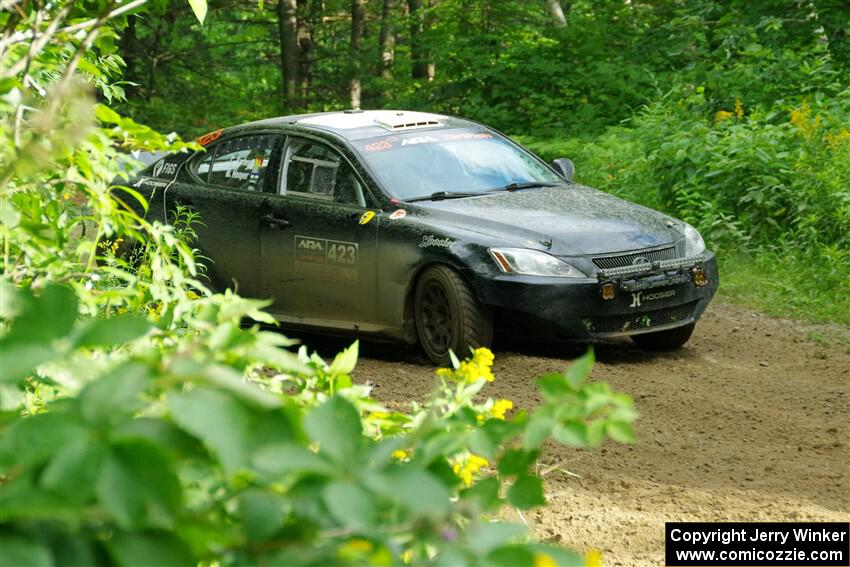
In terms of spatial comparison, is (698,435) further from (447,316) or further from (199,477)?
(199,477)

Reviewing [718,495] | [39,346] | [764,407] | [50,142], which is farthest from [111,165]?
[764,407]

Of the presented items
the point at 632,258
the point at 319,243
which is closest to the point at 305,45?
the point at 319,243

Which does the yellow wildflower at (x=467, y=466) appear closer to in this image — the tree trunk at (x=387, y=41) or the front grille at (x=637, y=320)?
the front grille at (x=637, y=320)

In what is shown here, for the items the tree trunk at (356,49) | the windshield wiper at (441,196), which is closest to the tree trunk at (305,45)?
the tree trunk at (356,49)

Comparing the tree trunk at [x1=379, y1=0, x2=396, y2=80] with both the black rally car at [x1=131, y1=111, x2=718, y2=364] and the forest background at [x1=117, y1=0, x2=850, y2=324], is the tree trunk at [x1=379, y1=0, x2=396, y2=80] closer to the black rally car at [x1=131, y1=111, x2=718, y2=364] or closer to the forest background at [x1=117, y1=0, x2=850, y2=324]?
the forest background at [x1=117, y1=0, x2=850, y2=324]

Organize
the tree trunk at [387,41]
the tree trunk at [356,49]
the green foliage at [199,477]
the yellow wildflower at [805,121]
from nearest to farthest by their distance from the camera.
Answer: the green foliage at [199,477], the yellow wildflower at [805,121], the tree trunk at [387,41], the tree trunk at [356,49]

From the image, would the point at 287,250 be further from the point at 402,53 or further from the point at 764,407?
the point at 402,53

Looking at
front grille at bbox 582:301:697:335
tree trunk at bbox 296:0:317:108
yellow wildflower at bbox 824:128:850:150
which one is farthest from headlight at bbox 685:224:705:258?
tree trunk at bbox 296:0:317:108

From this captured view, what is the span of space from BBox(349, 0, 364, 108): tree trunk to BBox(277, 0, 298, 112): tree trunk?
3.98 ft

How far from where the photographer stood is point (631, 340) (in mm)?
8570

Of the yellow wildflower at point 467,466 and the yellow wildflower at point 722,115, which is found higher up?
the yellow wildflower at point 722,115

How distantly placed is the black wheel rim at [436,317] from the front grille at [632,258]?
938 mm

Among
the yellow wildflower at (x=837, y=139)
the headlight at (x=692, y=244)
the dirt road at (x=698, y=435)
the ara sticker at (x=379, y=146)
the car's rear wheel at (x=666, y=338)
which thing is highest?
the yellow wildflower at (x=837, y=139)

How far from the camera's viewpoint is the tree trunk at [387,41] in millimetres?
25312
